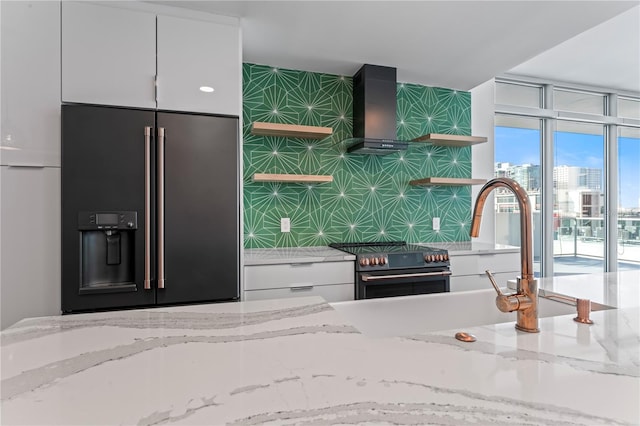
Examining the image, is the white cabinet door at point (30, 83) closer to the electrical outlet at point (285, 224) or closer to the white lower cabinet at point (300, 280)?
the white lower cabinet at point (300, 280)

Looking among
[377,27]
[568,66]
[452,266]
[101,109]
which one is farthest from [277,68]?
[568,66]

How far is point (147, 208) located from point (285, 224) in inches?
49.2

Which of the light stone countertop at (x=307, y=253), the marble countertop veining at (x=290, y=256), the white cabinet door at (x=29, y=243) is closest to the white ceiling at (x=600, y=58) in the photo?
the light stone countertop at (x=307, y=253)

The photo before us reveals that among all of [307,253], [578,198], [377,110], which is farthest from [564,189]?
[307,253]

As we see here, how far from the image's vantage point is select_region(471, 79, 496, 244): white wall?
144 inches

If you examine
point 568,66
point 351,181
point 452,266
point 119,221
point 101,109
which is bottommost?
point 452,266

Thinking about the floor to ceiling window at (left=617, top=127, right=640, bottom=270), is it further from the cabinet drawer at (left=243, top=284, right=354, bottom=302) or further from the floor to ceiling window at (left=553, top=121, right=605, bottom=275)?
the cabinet drawer at (left=243, top=284, right=354, bottom=302)

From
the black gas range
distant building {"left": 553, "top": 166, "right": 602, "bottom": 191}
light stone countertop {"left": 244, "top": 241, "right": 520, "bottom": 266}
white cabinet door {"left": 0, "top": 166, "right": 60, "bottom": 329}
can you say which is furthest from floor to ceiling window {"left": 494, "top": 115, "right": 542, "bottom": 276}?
white cabinet door {"left": 0, "top": 166, "right": 60, "bottom": 329}

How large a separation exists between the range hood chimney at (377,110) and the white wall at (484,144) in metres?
1.13

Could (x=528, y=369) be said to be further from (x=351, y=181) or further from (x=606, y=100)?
(x=606, y=100)

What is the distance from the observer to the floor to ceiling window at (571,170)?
397 cm

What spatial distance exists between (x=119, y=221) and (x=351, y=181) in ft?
6.33

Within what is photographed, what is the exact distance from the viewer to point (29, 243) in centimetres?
189

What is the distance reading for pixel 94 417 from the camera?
0.51m
